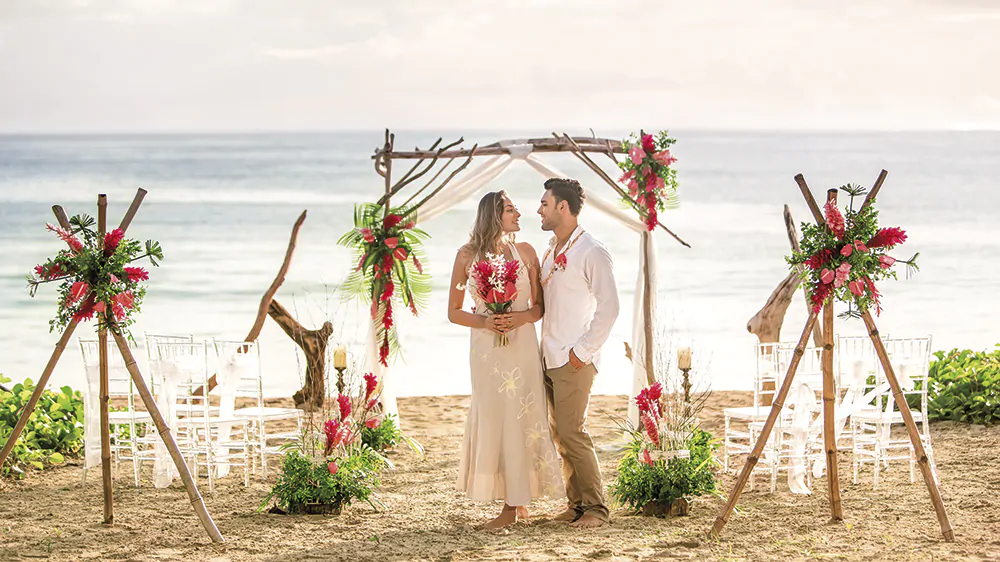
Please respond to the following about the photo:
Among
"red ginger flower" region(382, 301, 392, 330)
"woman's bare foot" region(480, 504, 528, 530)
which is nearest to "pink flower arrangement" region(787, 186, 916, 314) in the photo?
"woman's bare foot" region(480, 504, 528, 530)

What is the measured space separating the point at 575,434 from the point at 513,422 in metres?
0.34

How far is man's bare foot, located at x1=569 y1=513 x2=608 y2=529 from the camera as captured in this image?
5.95 m

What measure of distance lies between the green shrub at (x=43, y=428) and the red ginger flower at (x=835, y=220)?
17.9ft

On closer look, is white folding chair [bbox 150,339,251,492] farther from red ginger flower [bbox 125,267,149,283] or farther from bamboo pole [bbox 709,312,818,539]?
bamboo pole [bbox 709,312,818,539]

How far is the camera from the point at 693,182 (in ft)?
126

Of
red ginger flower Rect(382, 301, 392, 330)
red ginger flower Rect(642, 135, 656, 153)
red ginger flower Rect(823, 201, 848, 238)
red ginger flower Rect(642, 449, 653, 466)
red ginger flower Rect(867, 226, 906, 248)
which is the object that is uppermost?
red ginger flower Rect(642, 135, 656, 153)

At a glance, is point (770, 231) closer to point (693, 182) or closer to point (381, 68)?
point (693, 182)

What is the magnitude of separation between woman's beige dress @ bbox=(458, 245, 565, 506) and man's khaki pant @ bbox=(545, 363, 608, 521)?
0.08 m

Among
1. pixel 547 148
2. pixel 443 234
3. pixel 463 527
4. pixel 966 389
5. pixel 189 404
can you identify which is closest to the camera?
pixel 463 527

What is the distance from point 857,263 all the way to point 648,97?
32937 mm

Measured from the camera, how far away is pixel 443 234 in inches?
1134

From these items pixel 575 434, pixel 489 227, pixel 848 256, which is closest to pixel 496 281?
pixel 489 227

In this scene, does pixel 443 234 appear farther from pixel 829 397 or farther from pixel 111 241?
pixel 829 397

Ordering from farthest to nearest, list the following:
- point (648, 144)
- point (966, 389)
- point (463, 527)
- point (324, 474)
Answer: point (966, 389), point (648, 144), point (324, 474), point (463, 527)
